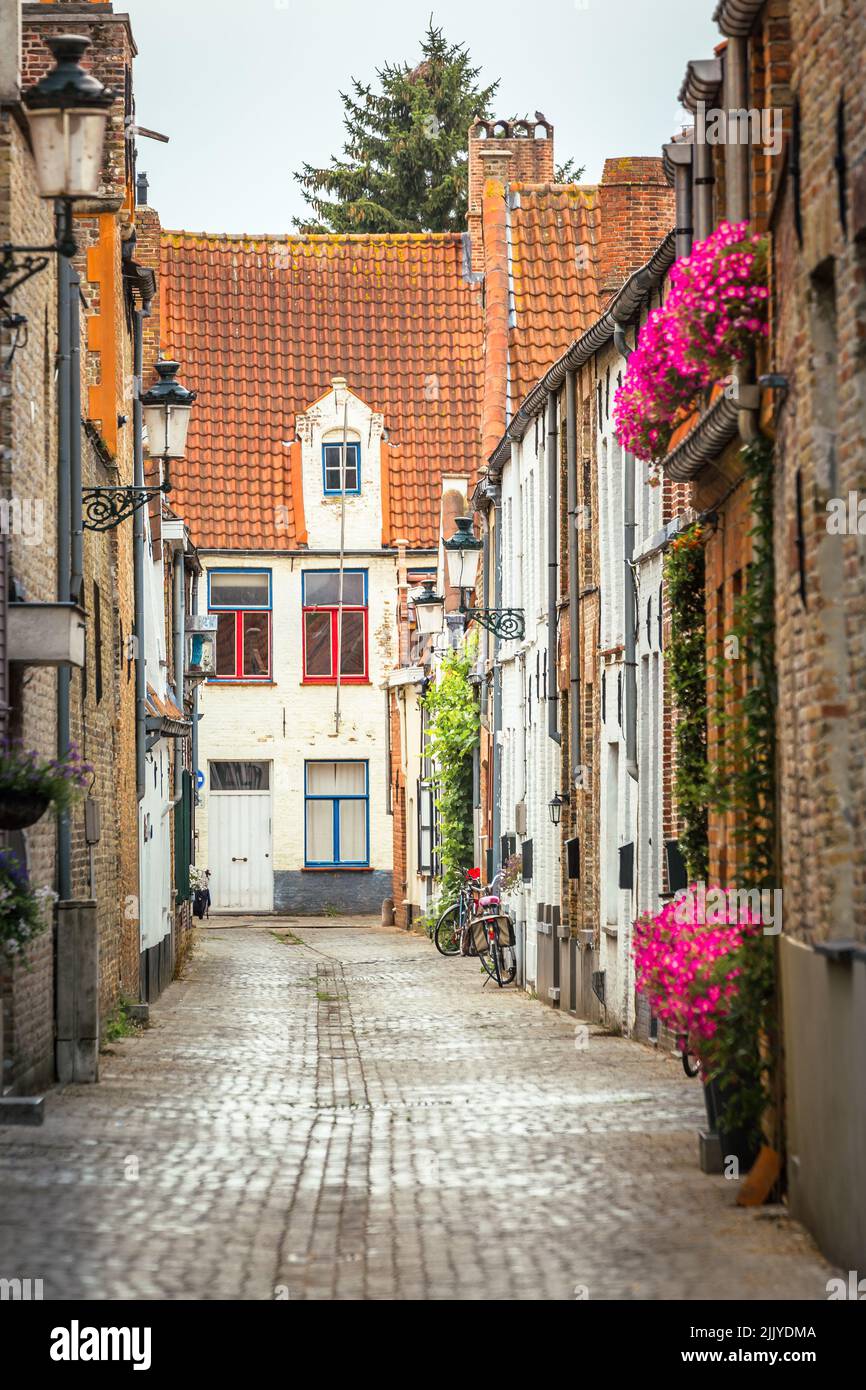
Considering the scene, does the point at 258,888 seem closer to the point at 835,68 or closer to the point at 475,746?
the point at 475,746

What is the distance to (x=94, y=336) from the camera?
18234mm

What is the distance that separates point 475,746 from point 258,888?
1099 cm

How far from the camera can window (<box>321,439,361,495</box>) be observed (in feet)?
134

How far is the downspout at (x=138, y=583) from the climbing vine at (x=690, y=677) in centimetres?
861

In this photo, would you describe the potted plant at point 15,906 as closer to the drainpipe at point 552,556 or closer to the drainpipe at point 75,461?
the drainpipe at point 75,461

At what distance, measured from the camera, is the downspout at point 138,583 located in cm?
2091

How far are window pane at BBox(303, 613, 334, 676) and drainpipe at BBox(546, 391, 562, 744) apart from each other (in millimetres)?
18148

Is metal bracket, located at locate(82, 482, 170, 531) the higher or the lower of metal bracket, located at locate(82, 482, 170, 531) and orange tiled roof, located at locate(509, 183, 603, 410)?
the lower

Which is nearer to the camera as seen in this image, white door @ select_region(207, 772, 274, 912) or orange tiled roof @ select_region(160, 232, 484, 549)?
white door @ select_region(207, 772, 274, 912)

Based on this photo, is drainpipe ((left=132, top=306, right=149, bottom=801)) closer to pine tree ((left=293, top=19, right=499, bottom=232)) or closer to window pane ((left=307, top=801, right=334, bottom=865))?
window pane ((left=307, top=801, right=334, bottom=865))

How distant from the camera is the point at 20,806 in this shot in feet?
36.1

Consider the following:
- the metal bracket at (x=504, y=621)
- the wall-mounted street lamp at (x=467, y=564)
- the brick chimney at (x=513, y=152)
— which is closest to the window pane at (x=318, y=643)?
the brick chimney at (x=513, y=152)

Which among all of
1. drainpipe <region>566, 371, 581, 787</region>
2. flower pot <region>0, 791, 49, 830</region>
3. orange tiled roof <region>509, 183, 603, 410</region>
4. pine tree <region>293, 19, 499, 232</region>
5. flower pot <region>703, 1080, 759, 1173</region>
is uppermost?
pine tree <region>293, 19, 499, 232</region>

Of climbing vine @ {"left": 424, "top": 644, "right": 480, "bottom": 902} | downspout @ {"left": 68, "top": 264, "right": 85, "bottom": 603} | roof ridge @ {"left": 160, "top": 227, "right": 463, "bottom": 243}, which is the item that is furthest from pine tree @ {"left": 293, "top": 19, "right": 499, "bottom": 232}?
downspout @ {"left": 68, "top": 264, "right": 85, "bottom": 603}
